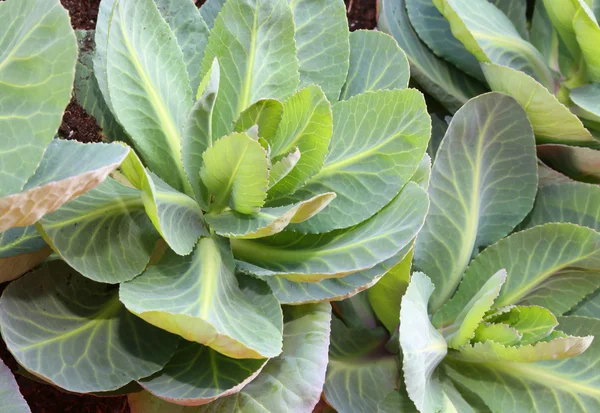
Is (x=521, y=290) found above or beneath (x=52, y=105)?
beneath

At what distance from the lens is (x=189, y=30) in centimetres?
70

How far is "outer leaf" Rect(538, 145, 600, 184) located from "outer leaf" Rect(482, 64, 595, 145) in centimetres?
2

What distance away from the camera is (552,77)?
0.94m

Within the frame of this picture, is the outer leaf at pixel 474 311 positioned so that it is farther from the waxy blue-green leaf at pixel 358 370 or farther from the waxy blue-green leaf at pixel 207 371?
the waxy blue-green leaf at pixel 207 371

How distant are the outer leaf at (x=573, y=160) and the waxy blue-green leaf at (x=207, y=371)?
0.53m

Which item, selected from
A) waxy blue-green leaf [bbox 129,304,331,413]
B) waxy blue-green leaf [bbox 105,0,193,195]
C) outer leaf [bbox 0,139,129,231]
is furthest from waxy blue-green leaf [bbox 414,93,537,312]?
outer leaf [bbox 0,139,129,231]

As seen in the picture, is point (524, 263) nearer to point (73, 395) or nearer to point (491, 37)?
point (491, 37)

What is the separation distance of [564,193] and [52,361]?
679 mm

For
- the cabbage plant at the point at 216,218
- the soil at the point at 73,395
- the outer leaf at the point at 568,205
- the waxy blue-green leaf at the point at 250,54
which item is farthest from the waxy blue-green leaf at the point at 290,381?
the outer leaf at the point at 568,205

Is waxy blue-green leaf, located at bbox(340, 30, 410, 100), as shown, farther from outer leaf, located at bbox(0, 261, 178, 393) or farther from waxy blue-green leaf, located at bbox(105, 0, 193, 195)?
outer leaf, located at bbox(0, 261, 178, 393)

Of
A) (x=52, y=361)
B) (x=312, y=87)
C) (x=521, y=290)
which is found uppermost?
(x=312, y=87)

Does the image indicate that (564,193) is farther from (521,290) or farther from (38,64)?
(38,64)

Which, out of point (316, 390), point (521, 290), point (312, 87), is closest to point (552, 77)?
point (521, 290)

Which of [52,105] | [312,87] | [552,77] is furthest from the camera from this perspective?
[552,77]
